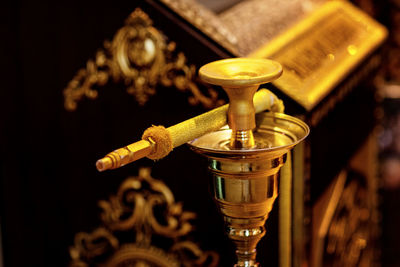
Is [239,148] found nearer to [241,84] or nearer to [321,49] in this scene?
[241,84]

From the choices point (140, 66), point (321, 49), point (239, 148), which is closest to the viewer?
point (239, 148)

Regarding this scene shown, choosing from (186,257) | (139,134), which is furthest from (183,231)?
(139,134)

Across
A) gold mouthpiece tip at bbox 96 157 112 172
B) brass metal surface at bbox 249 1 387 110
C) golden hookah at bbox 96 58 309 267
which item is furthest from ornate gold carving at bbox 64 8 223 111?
gold mouthpiece tip at bbox 96 157 112 172

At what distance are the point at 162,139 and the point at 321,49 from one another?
63cm

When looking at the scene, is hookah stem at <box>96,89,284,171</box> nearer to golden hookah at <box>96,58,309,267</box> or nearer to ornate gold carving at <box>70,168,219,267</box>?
Result: golden hookah at <box>96,58,309,267</box>

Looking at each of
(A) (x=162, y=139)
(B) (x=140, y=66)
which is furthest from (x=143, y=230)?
(A) (x=162, y=139)

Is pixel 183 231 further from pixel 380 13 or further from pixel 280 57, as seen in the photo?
pixel 380 13

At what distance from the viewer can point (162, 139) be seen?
0.63 meters

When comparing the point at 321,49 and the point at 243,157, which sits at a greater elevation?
the point at 321,49

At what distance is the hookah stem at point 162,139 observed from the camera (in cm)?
59

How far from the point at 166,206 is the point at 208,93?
22 centimetres

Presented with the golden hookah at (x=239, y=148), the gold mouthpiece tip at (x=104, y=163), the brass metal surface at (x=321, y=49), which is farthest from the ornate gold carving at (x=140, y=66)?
the gold mouthpiece tip at (x=104, y=163)

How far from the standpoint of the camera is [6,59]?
1.22 meters

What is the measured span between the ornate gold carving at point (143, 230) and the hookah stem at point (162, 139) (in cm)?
43
